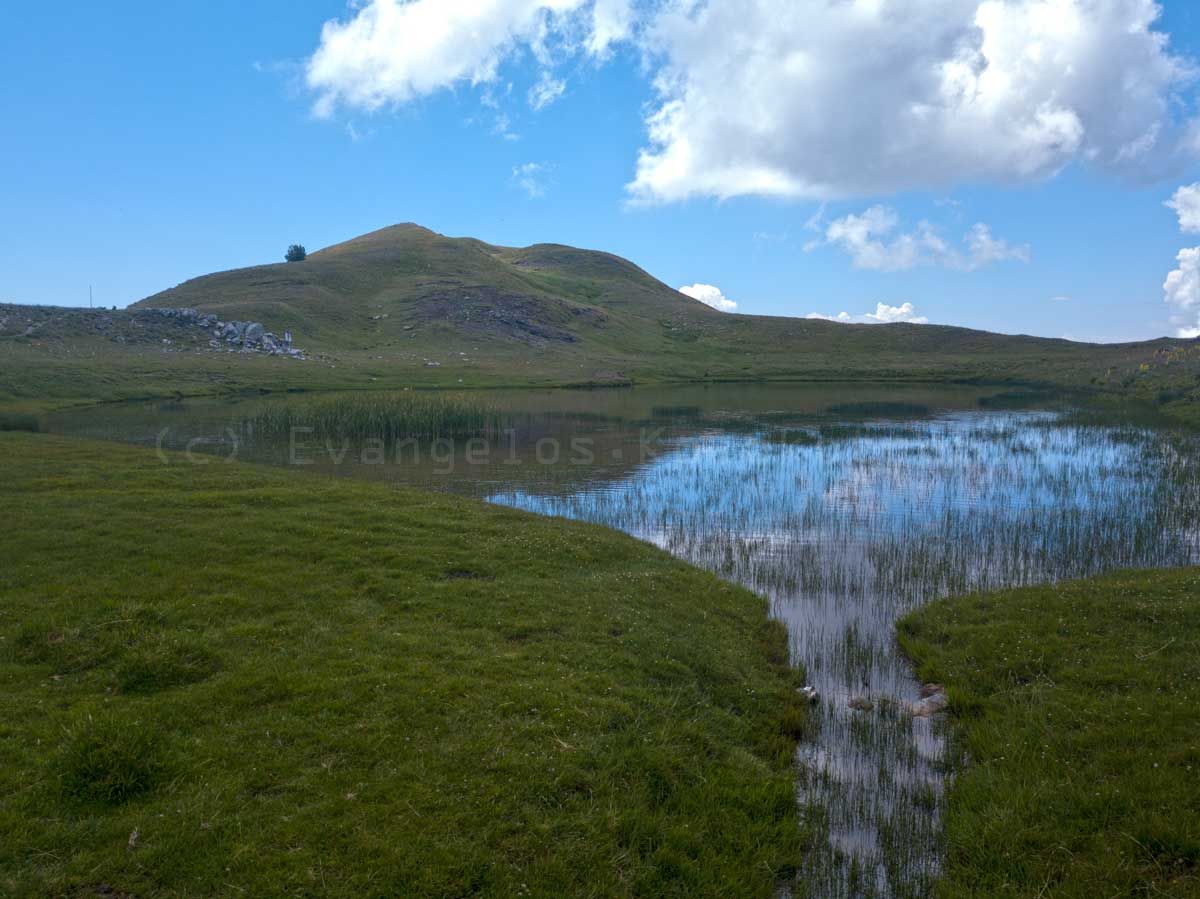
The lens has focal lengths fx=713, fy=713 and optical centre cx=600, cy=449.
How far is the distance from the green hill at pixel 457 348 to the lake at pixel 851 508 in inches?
961

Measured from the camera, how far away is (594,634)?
13.6 meters

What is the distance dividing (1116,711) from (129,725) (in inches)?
549

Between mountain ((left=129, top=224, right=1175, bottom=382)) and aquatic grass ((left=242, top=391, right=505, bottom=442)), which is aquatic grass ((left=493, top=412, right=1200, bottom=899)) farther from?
mountain ((left=129, top=224, right=1175, bottom=382))

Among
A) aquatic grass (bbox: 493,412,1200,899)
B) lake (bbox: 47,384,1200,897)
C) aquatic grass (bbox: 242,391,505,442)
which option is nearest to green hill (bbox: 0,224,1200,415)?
lake (bbox: 47,384,1200,897)

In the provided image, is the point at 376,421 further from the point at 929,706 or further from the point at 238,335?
the point at 238,335

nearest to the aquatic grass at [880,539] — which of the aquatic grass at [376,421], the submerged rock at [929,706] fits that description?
the submerged rock at [929,706]

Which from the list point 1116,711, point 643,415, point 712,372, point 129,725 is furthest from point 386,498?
point 712,372

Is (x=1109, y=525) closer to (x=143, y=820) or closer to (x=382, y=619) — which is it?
(x=382, y=619)

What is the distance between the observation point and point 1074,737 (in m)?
10.4

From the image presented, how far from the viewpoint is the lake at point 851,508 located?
1084cm

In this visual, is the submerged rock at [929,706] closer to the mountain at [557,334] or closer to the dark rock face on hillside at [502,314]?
the mountain at [557,334]

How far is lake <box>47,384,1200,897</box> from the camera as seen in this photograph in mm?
10844

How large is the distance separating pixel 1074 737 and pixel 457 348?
445 ft

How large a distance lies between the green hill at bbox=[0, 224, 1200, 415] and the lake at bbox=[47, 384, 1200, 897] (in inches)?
961
